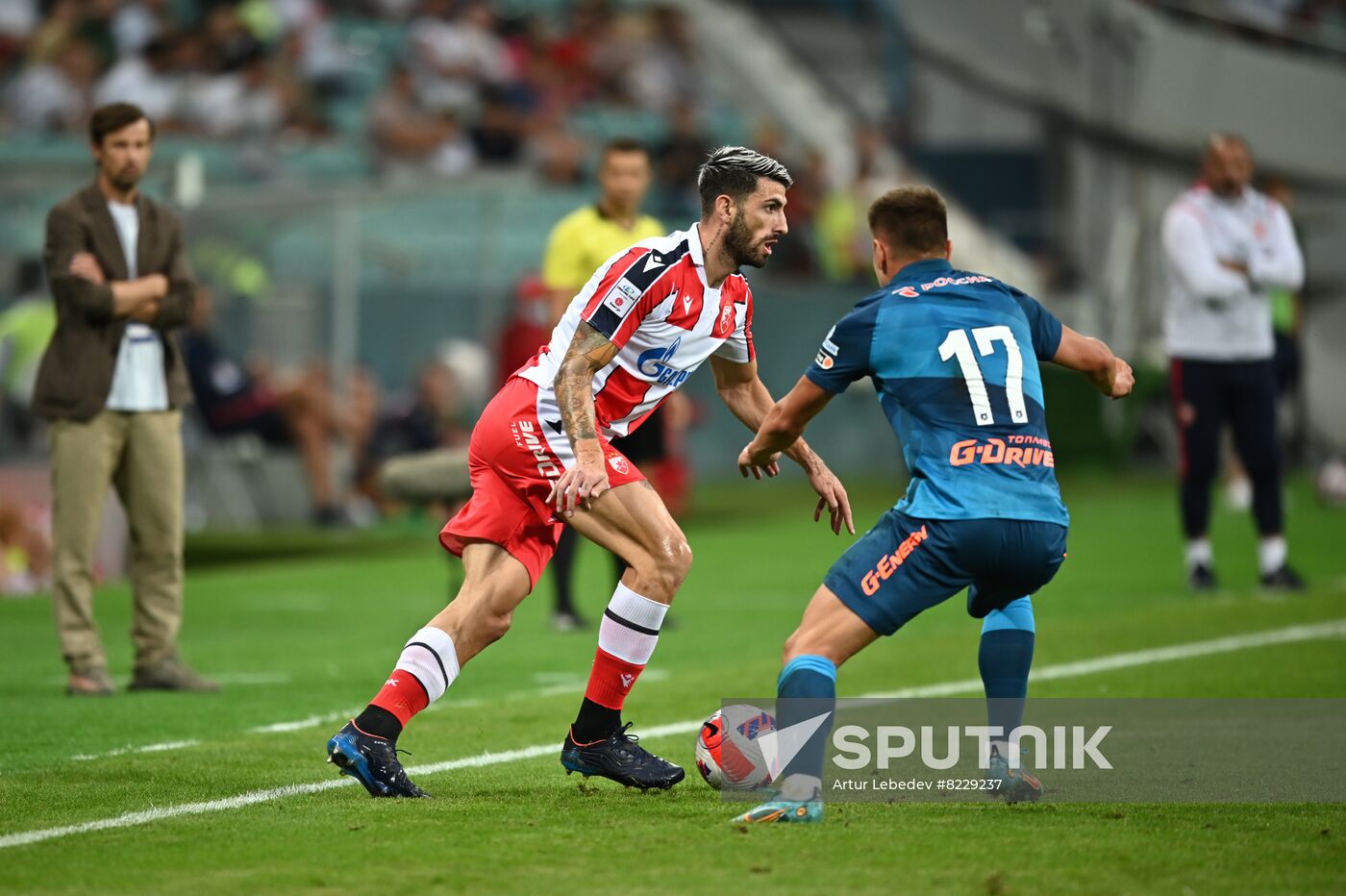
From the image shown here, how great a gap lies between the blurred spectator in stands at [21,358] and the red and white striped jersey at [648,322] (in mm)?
9760

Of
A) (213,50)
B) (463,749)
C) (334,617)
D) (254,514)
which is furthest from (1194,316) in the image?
(213,50)

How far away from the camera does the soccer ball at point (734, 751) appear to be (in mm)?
6242

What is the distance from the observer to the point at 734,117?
2828cm

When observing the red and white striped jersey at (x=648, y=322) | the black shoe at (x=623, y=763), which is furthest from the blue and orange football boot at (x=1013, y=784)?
the red and white striped jersey at (x=648, y=322)

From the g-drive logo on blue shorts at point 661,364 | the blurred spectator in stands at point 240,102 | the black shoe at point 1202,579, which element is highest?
the blurred spectator in stands at point 240,102

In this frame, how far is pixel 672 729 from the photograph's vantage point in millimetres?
7762

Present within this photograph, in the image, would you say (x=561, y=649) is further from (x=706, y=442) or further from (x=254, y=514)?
(x=706, y=442)

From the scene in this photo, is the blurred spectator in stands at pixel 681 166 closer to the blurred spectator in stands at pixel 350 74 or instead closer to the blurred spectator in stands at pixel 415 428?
the blurred spectator in stands at pixel 350 74

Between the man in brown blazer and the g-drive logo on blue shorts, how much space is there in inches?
130

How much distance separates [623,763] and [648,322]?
1.40 meters

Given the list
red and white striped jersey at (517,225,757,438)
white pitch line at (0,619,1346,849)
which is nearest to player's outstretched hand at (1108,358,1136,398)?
red and white striped jersey at (517,225,757,438)

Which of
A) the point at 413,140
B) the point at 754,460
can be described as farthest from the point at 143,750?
the point at 413,140

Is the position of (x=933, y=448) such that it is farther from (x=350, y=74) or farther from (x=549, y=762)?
(x=350, y=74)

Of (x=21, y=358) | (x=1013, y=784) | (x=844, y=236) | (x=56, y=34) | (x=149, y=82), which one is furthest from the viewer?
(x=844, y=236)
